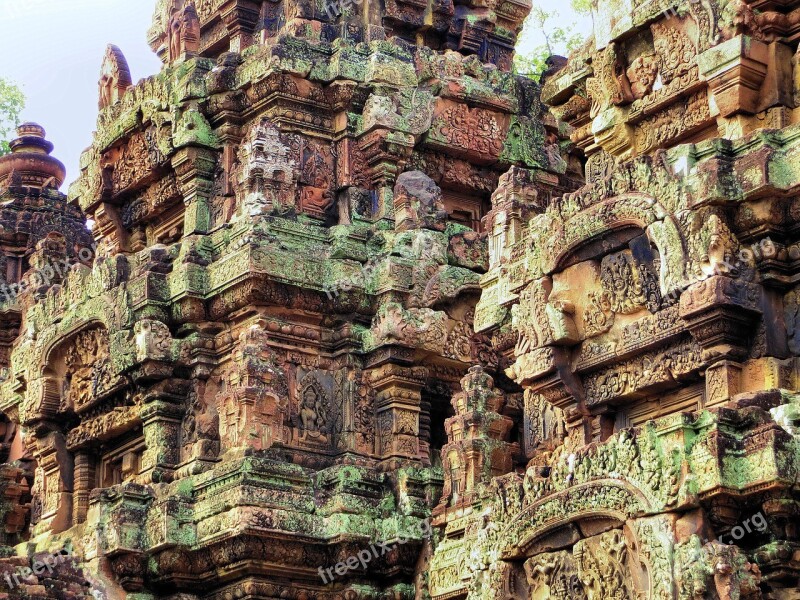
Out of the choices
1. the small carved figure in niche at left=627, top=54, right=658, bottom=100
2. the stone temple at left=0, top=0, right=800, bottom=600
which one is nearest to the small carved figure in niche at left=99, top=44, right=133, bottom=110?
the stone temple at left=0, top=0, right=800, bottom=600

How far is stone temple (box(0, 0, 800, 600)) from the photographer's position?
1645cm

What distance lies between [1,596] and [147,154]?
22.2 ft

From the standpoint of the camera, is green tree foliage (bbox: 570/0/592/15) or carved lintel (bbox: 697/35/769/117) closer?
carved lintel (bbox: 697/35/769/117)

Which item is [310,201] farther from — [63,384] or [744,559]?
[744,559]

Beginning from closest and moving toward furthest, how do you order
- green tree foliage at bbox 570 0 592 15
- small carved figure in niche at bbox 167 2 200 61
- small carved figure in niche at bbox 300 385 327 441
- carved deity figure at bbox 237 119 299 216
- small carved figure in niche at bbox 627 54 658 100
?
1. small carved figure in niche at bbox 627 54 658 100
2. small carved figure in niche at bbox 300 385 327 441
3. carved deity figure at bbox 237 119 299 216
4. small carved figure in niche at bbox 167 2 200 61
5. green tree foliage at bbox 570 0 592 15

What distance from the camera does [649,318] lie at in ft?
57.3

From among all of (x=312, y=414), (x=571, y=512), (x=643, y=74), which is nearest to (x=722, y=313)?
(x=571, y=512)

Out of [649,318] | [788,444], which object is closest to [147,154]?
[649,318]

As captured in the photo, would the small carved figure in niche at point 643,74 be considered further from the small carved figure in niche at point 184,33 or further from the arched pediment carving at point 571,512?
the small carved figure in niche at point 184,33

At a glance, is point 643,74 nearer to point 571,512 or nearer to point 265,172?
point 571,512

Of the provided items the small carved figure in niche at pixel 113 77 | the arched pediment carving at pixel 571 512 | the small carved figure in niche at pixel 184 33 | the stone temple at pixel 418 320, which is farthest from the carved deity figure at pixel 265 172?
the arched pediment carving at pixel 571 512

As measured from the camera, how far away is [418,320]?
73.3ft

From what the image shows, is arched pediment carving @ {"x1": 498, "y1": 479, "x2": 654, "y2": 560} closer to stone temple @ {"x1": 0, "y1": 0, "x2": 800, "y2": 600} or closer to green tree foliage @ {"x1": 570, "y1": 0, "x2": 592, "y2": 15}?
stone temple @ {"x1": 0, "y1": 0, "x2": 800, "y2": 600}

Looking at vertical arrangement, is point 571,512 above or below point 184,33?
below
